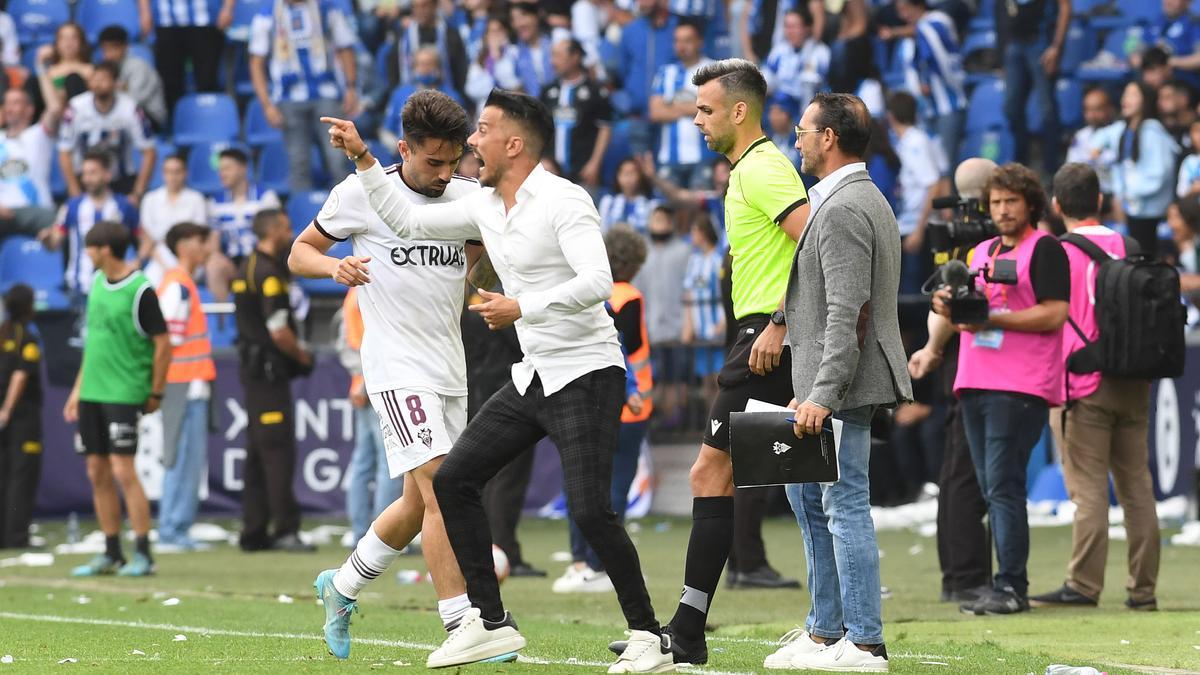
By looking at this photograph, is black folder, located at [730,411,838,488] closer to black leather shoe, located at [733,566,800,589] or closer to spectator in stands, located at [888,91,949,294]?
black leather shoe, located at [733,566,800,589]

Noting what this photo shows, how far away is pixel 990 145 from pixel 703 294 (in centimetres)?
382

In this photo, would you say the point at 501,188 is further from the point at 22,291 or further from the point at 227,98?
the point at 227,98

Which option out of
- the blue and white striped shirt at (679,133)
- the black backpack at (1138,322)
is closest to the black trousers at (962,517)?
the black backpack at (1138,322)

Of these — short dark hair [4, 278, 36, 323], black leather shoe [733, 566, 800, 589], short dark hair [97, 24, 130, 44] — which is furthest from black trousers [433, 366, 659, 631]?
short dark hair [97, 24, 130, 44]

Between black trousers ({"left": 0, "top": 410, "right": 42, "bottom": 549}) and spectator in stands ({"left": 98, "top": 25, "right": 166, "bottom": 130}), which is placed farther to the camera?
spectator in stands ({"left": 98, "top": 25, "right": 166, "bottom": 130})

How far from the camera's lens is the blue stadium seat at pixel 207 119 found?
21.9 metres

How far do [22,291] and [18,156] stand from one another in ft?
18.7

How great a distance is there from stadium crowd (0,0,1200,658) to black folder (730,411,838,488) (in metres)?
5.56

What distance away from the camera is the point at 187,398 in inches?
571

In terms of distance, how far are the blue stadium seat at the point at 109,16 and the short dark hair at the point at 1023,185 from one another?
1550 centimetres

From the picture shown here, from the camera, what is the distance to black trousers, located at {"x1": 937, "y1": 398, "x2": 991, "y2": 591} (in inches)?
392

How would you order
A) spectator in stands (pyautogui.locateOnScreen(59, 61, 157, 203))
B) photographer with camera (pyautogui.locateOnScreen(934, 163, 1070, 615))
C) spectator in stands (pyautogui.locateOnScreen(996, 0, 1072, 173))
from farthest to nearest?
1. spectator in stands (pyautogui.locateOnScreen(59, 61, 157, 203))
2. spectator in stands (pyautogui.locateOnScreen(996, 0, 1072, 173))
3. photographer with camera (pyautogui.locateOnScreen(934, 163, 1070, 615))

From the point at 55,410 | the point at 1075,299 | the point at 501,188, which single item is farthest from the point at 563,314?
the point at 55,410

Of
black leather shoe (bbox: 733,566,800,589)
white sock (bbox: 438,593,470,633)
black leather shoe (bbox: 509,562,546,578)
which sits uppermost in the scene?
white sock (bbox: 438,593,470,633)
